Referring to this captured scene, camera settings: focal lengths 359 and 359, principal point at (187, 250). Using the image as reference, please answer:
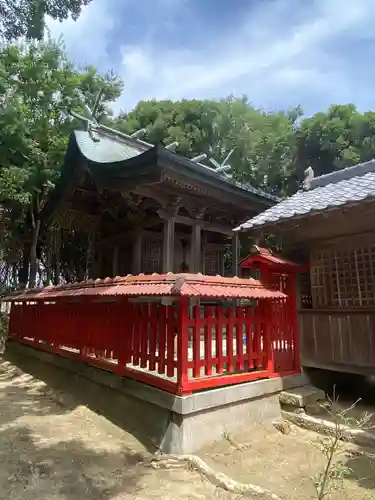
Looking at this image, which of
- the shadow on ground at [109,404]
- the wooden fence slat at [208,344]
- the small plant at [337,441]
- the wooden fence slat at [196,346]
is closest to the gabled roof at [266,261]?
the wooden fence slat at [208,344]

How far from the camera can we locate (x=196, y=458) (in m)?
3.95

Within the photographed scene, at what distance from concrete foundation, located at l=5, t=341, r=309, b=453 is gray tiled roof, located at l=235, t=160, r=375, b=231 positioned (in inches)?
102

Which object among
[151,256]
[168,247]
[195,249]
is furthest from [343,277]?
[151,256]

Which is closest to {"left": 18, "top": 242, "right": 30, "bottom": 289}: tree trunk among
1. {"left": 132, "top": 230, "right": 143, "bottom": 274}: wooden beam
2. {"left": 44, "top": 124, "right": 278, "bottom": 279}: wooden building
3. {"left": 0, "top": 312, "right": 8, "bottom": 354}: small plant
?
{"left": 0, "top": 312, "right": 8, "bottom": 354}: small plant

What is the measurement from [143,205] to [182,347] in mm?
→ 5986

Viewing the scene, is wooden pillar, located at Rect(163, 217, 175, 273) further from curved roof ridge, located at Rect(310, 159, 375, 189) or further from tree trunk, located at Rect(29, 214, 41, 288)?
tree trunk, located at Rect(29, 214, 41, 288)

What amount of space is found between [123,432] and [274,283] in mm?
3228

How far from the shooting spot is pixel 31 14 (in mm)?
6234

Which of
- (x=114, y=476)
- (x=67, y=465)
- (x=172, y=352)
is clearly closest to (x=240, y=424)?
(x=172, y=352)

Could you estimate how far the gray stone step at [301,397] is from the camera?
17.5 feet

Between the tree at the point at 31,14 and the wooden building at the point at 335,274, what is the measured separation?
16.4 feet

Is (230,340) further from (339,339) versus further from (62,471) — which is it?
(62,471)

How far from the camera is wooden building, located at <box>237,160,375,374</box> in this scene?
547 cm

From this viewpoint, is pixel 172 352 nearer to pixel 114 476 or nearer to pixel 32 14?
pixel 114 476
